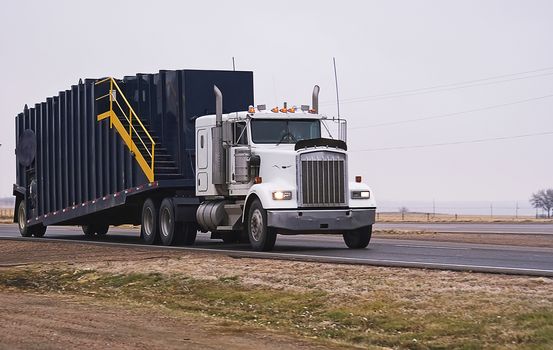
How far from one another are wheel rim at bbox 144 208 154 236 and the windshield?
494 cm

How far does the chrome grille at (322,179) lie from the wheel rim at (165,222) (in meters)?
5.44

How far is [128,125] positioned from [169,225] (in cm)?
344

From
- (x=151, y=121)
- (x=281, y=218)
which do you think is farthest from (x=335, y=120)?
(x=151, y=121)

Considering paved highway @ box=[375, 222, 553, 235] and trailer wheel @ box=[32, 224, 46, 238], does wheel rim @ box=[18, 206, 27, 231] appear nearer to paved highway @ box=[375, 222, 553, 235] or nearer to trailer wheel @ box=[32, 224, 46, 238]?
trailer wheel @ box=[32, 224, 46, 238]

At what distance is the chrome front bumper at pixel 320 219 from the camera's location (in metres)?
23.1

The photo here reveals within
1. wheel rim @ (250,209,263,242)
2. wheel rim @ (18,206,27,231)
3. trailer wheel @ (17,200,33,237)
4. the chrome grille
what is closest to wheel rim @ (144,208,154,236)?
wheel rim @ (250,209,263,242)

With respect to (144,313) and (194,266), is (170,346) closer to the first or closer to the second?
(144,313)

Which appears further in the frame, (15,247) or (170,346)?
(15,247)

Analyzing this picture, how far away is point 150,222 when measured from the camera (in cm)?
2875

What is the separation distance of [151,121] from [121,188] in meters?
2.05

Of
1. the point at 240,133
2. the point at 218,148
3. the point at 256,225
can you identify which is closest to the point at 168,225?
the point at 218,148

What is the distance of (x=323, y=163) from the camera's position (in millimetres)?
23750

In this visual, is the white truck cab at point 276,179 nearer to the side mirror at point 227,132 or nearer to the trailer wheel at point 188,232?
the side mirror at point 227,132

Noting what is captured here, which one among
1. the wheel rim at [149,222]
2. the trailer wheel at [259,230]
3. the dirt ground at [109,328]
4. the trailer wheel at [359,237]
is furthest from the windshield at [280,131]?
the dirt ground at [109,328]
